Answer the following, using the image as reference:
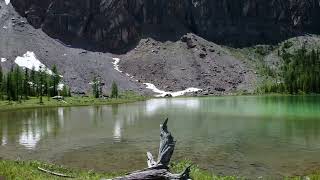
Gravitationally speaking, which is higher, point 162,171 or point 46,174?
point 162,171

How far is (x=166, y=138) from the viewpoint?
22.8m

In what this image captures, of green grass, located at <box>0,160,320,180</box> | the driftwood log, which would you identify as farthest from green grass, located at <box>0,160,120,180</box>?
the driftwood log

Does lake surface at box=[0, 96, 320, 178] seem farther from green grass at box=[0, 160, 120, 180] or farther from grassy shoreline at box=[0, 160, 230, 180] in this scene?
green grass at box=[0, 160, 120, 180]

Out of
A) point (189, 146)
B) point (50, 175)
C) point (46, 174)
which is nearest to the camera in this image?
point (50, 175)

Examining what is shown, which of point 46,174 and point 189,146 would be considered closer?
point 46,174

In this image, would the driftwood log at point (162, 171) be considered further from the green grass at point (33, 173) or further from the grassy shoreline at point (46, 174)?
the green grass at point (33, 173)

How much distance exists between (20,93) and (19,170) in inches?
5755

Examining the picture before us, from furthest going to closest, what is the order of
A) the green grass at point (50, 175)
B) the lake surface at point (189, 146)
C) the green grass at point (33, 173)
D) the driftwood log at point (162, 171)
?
the lake surface at point (189, 146) < the green grass at point (50, 175) < the green grass at point (33, 173) < the driftwood log at point (162, 171)

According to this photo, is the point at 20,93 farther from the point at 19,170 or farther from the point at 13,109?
the point at 19,170

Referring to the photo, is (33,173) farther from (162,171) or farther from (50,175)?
(162,171)

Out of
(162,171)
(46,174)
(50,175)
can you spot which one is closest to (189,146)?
(46,174)

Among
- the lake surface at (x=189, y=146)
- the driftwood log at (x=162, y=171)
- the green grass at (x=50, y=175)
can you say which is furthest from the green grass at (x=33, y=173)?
the driftwood log at (x=162, y=171)

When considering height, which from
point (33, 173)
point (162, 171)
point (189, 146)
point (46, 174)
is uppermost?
point (162, 171)

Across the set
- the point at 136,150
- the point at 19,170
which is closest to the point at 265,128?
the point at 136,150
